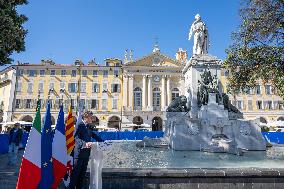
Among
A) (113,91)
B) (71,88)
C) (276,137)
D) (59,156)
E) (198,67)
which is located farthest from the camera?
(113,91)

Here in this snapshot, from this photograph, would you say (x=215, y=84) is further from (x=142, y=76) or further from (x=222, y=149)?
(x=142, y=76)

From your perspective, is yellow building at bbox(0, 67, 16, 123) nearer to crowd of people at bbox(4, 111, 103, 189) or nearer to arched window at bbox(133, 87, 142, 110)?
arched window at bbox(133, 87, 142, 110)

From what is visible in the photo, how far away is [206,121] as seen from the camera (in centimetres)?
1162

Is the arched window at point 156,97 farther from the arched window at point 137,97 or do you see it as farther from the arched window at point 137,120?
the arched window at point 137,120

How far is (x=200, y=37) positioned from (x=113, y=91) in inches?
1606

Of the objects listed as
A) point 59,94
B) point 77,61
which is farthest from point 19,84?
point 77,61

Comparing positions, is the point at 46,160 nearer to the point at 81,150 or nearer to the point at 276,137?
the point at 81,150

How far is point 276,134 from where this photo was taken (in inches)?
979

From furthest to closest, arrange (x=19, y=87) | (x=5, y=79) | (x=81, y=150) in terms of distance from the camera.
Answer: (x=5, y=79) < (x=19, y=87) < (x=81, y=150)

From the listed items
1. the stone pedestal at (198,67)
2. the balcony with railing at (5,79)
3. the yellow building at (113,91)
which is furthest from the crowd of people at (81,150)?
the balcony with railing at (5,79)

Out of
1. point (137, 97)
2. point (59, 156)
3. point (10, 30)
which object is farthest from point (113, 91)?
point (59, 156)

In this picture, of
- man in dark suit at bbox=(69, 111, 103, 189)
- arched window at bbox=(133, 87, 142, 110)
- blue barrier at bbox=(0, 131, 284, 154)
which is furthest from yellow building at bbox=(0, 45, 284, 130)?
man in dark suit at bbox=(69, 111, 103, 189)

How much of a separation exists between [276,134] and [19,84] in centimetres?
4371

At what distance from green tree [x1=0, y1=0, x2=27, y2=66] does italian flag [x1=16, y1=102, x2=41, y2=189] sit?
9225 mm
